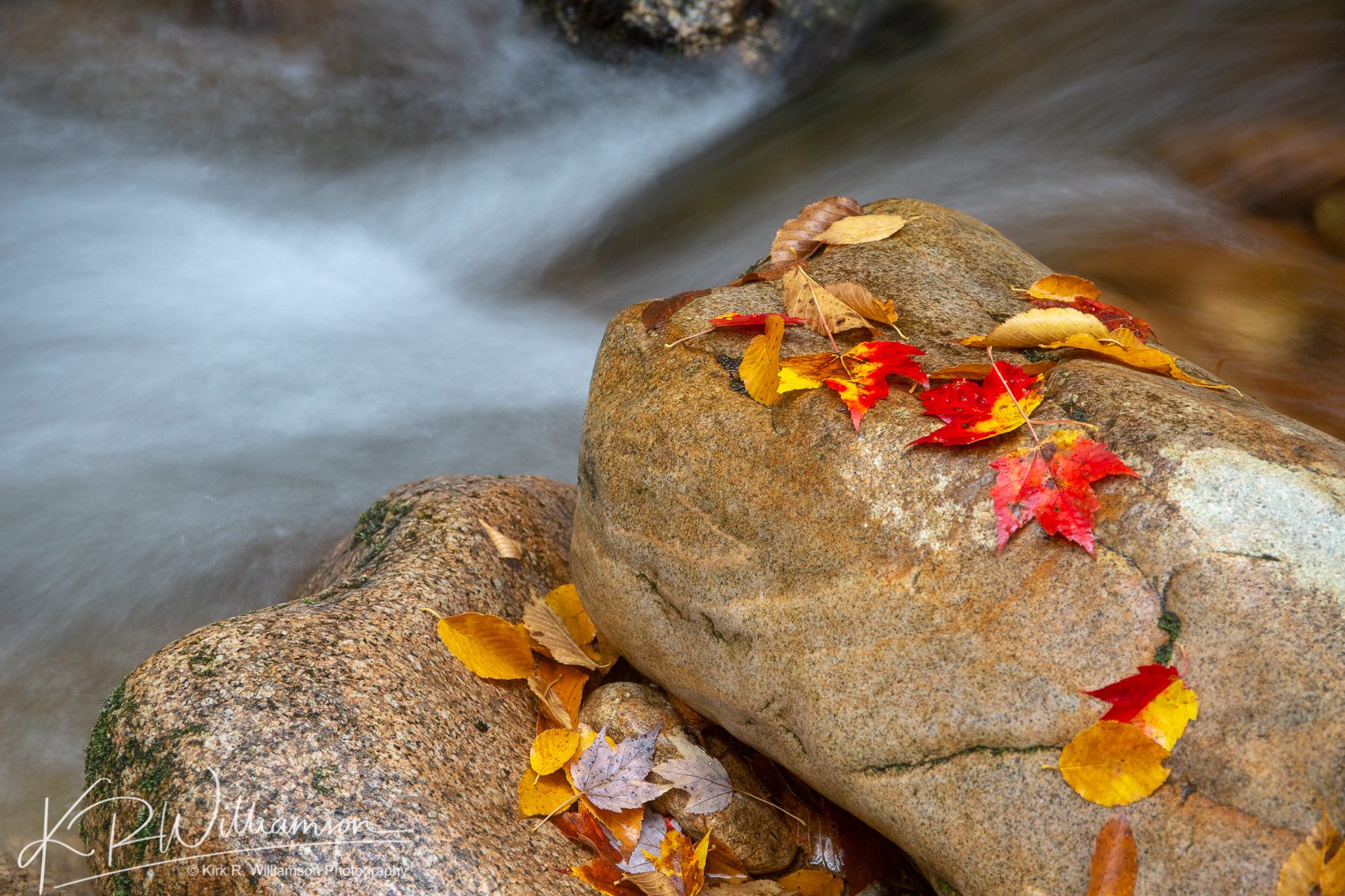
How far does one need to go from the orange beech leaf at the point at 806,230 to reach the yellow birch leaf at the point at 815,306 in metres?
0.36

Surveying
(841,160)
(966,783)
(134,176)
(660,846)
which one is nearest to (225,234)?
(134,176)

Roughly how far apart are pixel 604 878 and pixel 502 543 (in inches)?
45.2

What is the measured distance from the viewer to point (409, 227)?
6828 mm

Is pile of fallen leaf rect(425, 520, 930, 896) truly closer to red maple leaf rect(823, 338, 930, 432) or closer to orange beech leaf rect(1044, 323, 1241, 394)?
red maple leaf rect(823, 338, 930, 432)

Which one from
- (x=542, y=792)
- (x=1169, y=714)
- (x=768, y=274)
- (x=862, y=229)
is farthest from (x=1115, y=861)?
(x=862, y=229)

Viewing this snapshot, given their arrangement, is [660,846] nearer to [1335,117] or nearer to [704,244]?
[704,244]

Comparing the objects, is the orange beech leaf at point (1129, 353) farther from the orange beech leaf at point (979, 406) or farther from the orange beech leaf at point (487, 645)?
the orange beech leaf at point (487, 645)

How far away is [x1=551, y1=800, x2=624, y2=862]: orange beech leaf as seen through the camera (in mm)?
2248

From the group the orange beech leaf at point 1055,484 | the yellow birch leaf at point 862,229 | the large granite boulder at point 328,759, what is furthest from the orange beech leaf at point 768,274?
the large granite boulder at point 328,759

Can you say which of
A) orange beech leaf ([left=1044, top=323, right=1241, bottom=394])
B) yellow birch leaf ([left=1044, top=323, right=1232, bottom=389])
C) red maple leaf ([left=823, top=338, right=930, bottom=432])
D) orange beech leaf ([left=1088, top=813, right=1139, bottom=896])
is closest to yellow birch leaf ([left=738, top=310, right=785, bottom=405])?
red maple leaf ([left=823, top=338, right=930, bottom=432])

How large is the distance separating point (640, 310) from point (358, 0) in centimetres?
702

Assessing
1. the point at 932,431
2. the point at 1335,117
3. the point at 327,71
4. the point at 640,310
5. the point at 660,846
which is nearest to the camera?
the point at 932,431

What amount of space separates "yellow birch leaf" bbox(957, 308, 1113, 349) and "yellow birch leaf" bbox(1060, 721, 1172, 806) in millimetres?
992

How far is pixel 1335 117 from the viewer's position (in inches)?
206
